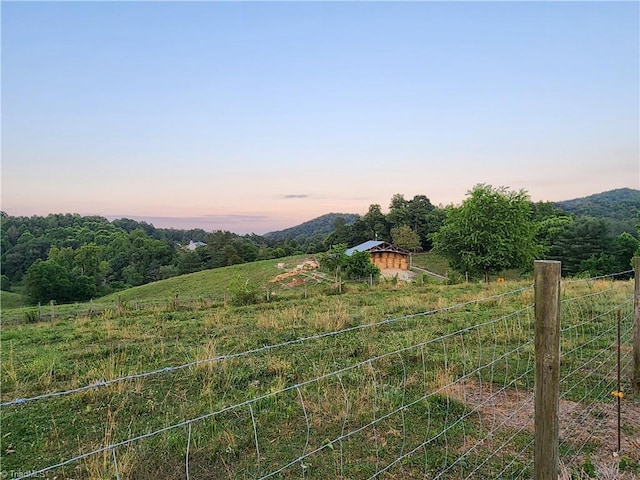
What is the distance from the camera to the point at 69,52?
39.3 feet

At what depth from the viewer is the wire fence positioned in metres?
2.93

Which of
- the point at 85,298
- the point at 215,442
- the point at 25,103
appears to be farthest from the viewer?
the point at 85,298

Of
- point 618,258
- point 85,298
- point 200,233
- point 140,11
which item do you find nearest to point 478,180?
point 140,11

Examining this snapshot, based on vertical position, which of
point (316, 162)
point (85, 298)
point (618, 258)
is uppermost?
point (316, 162)

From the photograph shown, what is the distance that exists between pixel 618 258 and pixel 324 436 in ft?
181

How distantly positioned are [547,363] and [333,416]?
2624 millimetres

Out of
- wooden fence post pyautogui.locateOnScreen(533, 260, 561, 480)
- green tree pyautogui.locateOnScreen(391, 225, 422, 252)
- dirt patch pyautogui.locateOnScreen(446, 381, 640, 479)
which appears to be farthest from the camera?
green tree pyautogui.locateOnScreen(391, 225, 422, 252)

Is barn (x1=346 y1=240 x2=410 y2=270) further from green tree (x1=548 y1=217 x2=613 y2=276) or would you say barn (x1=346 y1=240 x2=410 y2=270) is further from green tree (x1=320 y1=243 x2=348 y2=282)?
green tree (x1=548 y1=217 x2=613 y2=276)

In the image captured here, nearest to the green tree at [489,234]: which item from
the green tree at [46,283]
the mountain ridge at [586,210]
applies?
the green tree at [46,283]

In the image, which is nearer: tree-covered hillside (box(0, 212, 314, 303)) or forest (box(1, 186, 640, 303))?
forest (box(1, 186, 640, 303))

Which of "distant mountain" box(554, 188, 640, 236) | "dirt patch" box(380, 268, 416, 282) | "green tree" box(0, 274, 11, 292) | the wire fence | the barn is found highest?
"distant mountain" box(554, 188, 640, 236)

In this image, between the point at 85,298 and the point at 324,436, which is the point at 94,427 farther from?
the point at 85,298

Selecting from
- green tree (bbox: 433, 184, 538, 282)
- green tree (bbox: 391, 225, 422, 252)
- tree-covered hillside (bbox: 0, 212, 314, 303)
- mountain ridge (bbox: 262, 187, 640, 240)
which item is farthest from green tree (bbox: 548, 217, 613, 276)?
tree-covered hillside (bbox: 0, 212, 314, 303)

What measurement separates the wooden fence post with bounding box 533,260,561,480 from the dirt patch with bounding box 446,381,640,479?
3.77 ft
